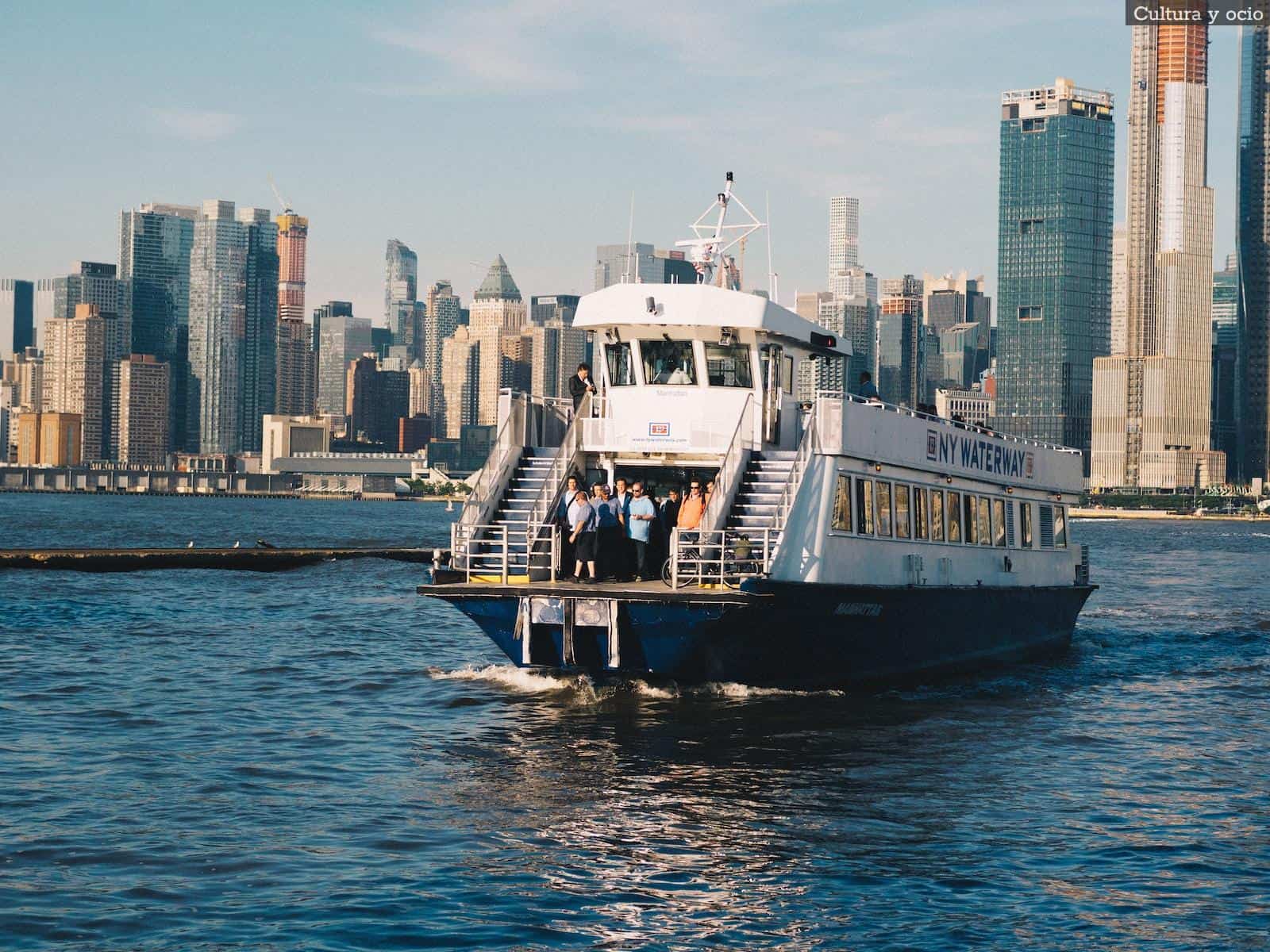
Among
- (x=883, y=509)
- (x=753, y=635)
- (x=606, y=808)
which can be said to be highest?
(x=883, y=509)

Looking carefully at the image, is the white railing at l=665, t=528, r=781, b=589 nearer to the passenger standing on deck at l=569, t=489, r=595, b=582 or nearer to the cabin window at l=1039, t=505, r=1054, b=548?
the passenger standing on deck at l=569, t=489, r=595, b=582

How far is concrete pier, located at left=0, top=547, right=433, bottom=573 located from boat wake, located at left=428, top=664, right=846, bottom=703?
113ft

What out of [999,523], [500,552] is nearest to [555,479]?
[500,552]

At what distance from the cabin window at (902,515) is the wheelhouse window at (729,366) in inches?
130

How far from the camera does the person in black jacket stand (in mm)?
29453

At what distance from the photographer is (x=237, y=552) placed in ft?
213

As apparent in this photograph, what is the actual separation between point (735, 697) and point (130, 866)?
1205 centimetres

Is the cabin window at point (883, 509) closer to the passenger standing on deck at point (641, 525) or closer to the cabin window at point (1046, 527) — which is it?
the passenger standing on deck at point (641, 525)

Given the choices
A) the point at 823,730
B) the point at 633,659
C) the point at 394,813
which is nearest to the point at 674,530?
the point at 633,659

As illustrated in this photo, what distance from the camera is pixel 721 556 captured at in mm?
24906

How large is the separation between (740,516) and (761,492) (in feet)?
2.71

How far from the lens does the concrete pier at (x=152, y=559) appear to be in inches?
2372

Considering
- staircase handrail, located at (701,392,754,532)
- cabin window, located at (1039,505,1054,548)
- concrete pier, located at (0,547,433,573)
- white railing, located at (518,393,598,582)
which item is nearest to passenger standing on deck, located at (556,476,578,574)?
white railing, located at (518,393,598,582)

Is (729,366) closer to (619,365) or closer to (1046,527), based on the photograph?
(619,365)
